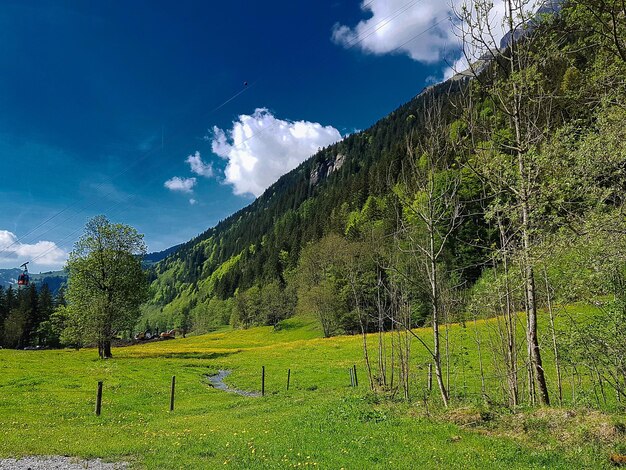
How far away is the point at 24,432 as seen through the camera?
1608 centimetres

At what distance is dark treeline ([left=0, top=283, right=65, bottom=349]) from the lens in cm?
10206

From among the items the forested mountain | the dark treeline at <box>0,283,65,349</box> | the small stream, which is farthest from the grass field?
the dark treeline at <box>0,283,65,349</box>

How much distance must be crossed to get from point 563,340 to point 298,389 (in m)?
20.6

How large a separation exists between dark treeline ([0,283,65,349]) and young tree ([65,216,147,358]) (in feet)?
192

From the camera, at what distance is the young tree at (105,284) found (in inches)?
2025

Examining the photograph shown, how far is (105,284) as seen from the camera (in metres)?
55.1

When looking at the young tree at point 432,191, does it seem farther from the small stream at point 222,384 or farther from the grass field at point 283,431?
the small stream at point 222,384

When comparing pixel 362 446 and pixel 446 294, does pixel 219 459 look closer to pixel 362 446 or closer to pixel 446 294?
pixel 362 446

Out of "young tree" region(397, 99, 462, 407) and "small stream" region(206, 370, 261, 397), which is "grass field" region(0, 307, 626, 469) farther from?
"young tree" region(397, 99, 462, 407)

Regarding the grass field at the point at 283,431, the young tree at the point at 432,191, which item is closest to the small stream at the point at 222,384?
the grass field at the point at 283,431

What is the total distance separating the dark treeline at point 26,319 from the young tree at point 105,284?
192ft

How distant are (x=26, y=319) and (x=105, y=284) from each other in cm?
7020

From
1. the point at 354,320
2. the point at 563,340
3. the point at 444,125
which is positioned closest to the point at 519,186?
the point at 444,125

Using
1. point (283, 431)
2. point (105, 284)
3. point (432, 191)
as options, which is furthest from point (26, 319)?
point (432, 191)
